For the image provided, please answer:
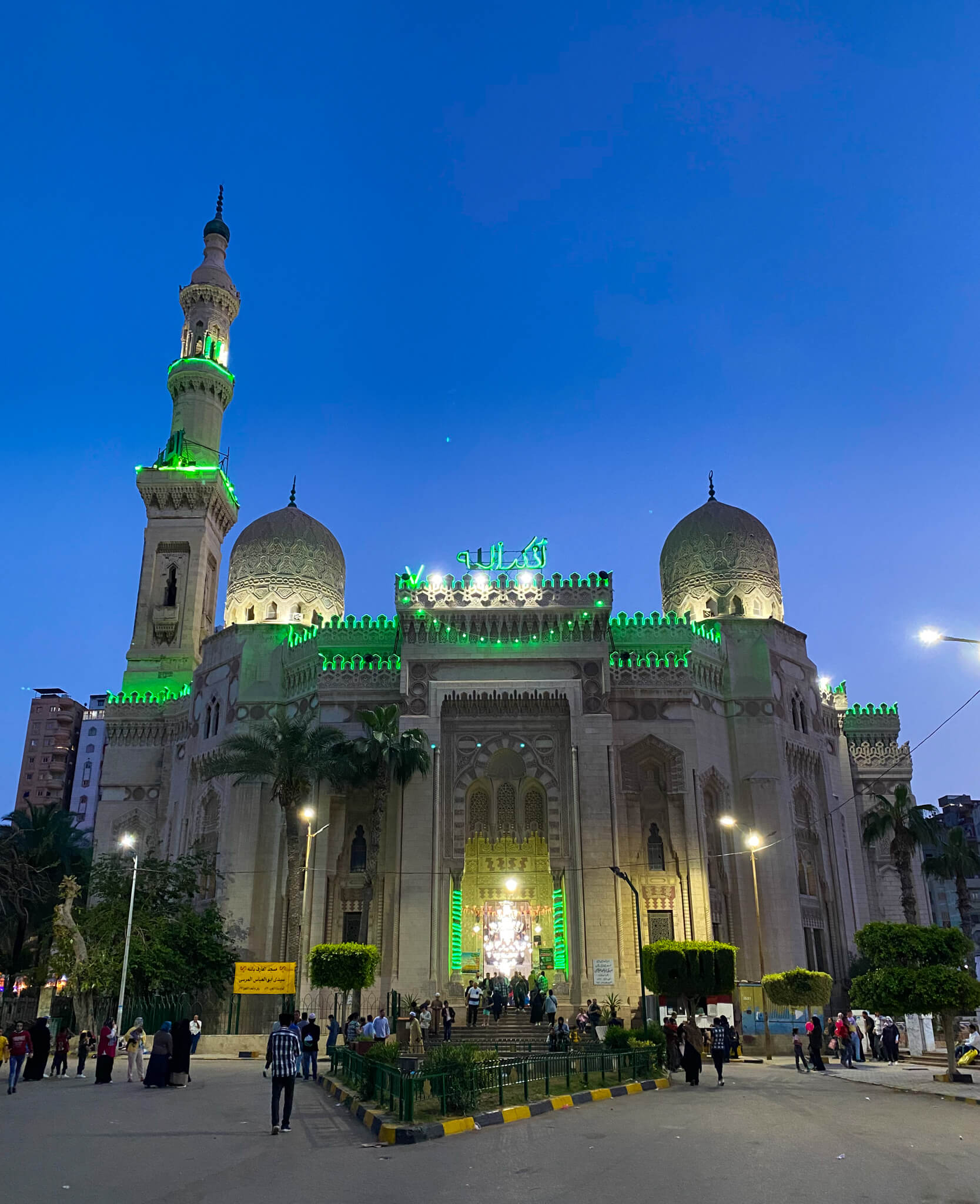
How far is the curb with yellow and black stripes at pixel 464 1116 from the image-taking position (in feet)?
45.6

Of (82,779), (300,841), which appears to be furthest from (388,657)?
(82,779)

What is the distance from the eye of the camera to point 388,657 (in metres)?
46.0

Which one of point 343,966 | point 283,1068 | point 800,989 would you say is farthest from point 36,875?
point 283,1068

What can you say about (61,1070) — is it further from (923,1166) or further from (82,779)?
(82,779)

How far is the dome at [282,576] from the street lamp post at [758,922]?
22.6m

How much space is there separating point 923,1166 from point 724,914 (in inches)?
1279

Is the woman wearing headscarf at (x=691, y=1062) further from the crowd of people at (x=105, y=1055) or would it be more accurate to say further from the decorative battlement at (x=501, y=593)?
the decorative battlement at (x=501, y=593)

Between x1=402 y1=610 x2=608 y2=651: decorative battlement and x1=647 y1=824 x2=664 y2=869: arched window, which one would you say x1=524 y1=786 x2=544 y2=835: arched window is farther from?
x1=402 y1=610 x2=608 y2=651: decorative battlement

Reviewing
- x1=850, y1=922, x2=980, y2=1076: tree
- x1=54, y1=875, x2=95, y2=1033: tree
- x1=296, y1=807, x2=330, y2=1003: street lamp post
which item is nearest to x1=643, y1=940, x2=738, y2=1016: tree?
x1=850, y1=922, x2=980, y2=1076: tree

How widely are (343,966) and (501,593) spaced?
1737 cm

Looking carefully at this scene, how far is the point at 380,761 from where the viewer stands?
4012 cm

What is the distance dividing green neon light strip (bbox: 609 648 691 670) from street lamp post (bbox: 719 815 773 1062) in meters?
7.01

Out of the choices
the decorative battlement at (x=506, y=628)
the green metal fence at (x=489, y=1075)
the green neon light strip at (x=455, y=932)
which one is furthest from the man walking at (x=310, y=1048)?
the decorative battlement at (x=506, y=628)

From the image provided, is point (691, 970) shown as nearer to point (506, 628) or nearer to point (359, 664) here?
point (506, 628)
